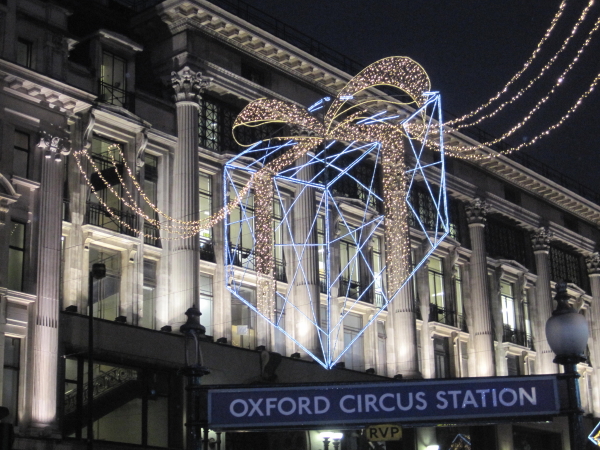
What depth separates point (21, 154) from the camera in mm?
31016

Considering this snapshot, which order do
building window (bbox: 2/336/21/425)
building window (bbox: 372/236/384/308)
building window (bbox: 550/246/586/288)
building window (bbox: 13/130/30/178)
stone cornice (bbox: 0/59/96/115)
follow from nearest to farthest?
building window (bbox: 2/336/21/425)
stone cornice (bbox: 0/59/96/115)
building window (bbox: 13/130/30/178)
building window (bbox: 372/236/384/308)
building window (bbox: 550/246/586/288)

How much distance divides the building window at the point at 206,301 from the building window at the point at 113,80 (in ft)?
23.3

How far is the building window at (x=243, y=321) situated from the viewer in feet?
127

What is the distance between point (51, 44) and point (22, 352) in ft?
31.6

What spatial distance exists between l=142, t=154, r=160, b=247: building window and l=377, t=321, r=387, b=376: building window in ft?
44.7

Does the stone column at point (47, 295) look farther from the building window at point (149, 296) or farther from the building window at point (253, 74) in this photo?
the building window at point (253, 74)

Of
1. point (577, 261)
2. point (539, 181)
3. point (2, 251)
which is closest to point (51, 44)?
point (2, 251)

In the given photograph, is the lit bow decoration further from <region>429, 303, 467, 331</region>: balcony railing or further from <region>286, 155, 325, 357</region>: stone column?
<region>429, 303, 467, 331</region>: balcony railing

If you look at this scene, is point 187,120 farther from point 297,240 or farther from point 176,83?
point 297,240

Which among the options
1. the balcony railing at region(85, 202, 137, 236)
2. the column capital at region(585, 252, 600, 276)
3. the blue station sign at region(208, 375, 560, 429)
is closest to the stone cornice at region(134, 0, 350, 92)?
the balcony railing at region(85, 202, 137, 236)

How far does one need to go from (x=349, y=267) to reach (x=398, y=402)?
35.9 metres

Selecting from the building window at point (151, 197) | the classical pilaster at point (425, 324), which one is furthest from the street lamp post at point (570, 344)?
the classical pilaster at point (425, 324)

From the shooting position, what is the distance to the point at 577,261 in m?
64.7

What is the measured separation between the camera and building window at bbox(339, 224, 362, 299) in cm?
4453
